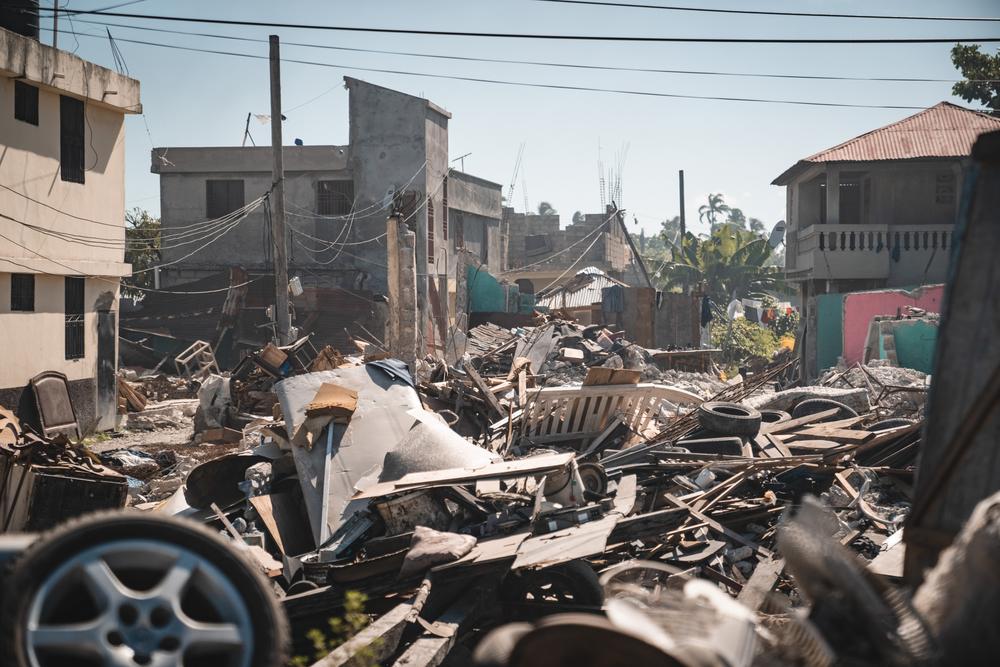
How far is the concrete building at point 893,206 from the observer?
22469 mm

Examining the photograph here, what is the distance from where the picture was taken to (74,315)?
17109mm

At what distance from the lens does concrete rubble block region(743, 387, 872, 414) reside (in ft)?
45.3

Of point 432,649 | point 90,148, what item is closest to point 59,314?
point 90,148

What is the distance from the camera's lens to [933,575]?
7.50 ft

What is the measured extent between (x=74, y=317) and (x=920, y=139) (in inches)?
864

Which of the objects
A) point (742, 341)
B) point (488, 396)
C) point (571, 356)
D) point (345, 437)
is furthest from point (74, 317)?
point (742, 341)

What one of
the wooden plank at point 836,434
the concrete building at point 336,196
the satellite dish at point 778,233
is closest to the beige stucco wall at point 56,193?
the concrete building at point 336,196

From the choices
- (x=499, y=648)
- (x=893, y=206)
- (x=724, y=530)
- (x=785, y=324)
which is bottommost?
(x=724, y=530)

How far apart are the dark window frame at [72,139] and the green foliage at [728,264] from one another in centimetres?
2679

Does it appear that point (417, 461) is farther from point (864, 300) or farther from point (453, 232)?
point (453, 232)

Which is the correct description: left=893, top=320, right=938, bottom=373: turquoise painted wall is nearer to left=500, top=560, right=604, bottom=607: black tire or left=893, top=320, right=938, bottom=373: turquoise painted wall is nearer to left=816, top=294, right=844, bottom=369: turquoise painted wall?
left=816, top=294, right=844, bottom=369: turquoise painted wall

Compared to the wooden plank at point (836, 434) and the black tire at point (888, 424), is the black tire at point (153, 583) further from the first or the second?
the black tire at point (888, 424)

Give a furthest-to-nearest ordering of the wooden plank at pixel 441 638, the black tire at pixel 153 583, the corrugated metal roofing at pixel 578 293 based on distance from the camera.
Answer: the corrugated metal roofing at pixel 578 293 < the wooden plank at pixel 441 638 < the black tire at pixel 153 583

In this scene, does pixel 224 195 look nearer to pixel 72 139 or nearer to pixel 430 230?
pixel 430 230
